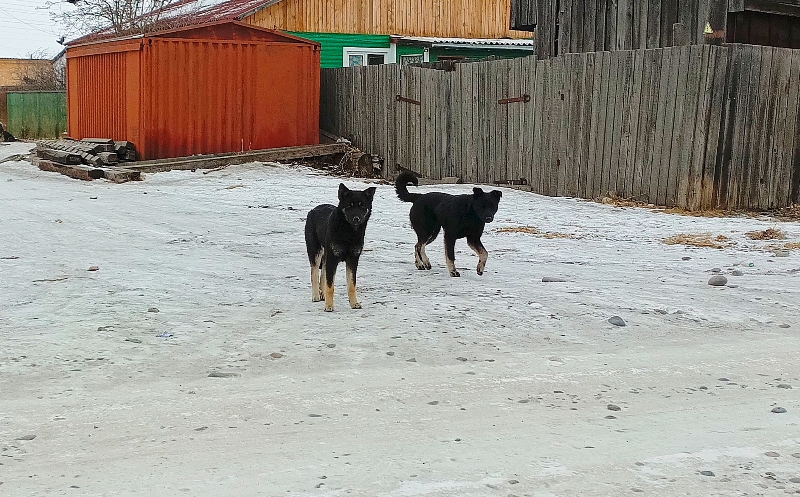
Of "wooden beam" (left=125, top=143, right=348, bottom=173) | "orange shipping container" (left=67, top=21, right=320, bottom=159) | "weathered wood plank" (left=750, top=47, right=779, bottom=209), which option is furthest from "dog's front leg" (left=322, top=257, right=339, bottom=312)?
"orange shipping container" (left=67, top=21, right=320, bottom=159)

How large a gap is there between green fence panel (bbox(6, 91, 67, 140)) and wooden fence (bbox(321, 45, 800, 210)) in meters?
22.2

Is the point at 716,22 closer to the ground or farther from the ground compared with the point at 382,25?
closer to the ground

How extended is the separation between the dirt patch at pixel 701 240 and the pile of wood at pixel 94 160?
1092 centimetres

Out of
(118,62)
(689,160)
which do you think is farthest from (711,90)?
(118,62)

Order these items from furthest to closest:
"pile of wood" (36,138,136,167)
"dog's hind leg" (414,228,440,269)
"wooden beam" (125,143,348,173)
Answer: "pile of wood" (36,138,136,167) < "wooden beam" (125,143,348,173) < "dog's hind leg" (414,228,440,269)

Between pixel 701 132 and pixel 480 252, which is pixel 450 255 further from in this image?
pixel 701 132

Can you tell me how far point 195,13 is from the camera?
30125mm

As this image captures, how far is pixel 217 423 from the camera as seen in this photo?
4.28 m

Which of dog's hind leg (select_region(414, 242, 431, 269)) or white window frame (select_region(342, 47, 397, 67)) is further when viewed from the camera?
white window frame (select_region(342, 47, 397, 67))

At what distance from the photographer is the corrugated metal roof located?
86.4 feet

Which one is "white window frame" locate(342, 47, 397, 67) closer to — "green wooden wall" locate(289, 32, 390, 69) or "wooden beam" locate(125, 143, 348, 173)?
"green wooden wall" locate(289, 32, 390, 69)

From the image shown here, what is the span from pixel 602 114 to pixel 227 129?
935 cm

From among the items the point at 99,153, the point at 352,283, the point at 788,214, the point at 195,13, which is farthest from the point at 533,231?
the point at 195,13

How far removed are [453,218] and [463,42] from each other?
2223 cm
